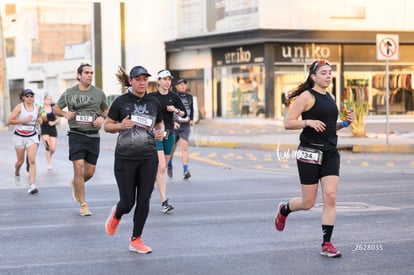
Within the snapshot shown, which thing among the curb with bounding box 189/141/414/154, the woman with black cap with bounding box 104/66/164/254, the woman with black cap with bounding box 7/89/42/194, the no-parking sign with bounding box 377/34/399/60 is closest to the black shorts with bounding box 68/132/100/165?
the woman with black cap with bounding box 104/66/164/254

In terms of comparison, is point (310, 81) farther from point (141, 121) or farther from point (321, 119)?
point (141, 121)

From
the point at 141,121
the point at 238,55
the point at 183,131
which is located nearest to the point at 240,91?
the point at 238,55

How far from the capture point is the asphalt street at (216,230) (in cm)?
704

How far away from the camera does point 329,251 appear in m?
7.24

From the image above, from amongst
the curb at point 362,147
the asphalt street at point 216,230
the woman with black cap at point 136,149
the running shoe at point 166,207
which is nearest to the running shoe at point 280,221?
the asphalt street at point 216,230

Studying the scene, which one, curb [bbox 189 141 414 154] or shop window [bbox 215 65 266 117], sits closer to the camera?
curb [bbox 189 141 414 154]

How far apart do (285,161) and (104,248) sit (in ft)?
37.4

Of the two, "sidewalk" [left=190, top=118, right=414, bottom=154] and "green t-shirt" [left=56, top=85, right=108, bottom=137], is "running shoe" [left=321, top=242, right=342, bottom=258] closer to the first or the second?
"green t-shirt" [left=56, top=85, right=108, bottom=137]

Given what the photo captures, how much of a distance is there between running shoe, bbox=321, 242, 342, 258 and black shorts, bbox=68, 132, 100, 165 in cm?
412

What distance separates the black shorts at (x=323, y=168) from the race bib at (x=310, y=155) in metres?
0.04

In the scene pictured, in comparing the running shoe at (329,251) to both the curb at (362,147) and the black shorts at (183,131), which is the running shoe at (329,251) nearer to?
the black shorts at (183,131)

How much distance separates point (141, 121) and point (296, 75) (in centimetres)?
2967

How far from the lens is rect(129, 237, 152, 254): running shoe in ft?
24.9

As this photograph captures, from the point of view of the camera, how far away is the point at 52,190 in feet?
43.9
